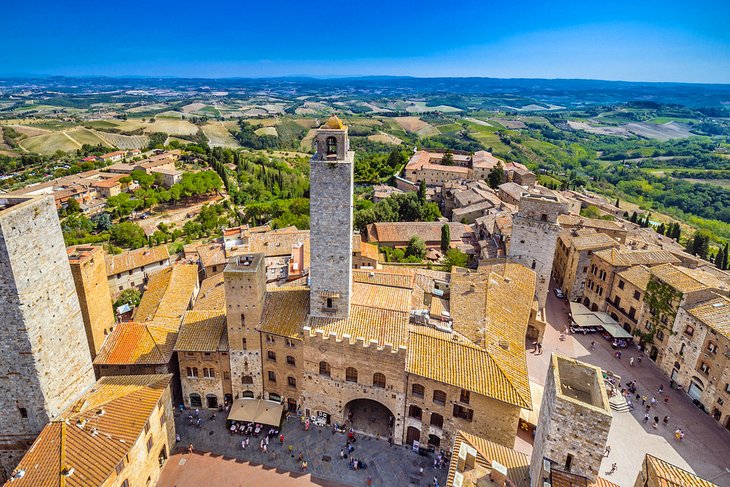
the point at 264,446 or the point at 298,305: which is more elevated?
the point at 298,305

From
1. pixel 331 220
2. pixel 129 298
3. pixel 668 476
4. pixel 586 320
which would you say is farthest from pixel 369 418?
pixel 129 298

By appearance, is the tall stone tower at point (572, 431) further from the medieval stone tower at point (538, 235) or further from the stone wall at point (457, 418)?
the medieval stone tower at point (538, 235)

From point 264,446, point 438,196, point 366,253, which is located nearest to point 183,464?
point 264,446

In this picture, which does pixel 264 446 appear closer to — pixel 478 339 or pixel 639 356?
pixel 478 339

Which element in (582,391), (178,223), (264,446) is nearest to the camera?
(582,391)

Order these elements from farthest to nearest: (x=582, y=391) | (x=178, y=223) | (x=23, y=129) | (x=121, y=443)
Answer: (x=23, y=129) → (x=178, y=223) → (x=121, y=443) → (x=582, y=391)

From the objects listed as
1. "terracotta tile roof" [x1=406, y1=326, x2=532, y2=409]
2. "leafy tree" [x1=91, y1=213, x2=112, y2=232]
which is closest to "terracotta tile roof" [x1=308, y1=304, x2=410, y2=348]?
"terracotta tile roof" [x1=406, y1=326, x2=532, y2=409]

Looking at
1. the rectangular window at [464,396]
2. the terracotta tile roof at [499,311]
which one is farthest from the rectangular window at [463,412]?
the terracotta tile roof at [499,311]
